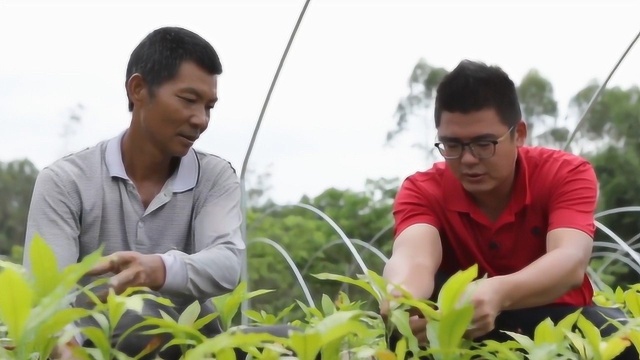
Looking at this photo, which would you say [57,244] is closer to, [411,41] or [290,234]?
[411,41]

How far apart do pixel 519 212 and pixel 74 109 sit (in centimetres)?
314

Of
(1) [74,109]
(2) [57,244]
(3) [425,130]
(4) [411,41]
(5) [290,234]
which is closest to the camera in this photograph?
(2) [57,244]

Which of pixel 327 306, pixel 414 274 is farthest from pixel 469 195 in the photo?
pixel 327 306

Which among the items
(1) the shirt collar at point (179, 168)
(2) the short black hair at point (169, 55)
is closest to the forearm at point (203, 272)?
(1) the shirt collar at point (179, 168)

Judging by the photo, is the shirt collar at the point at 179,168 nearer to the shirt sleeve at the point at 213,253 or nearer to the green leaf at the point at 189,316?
the shirt sleeve at the point at 213,253

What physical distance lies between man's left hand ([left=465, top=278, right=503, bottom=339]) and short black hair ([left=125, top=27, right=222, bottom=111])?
88 centimetres

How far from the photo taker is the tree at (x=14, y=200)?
5.27m

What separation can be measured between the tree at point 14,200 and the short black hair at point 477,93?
345cm

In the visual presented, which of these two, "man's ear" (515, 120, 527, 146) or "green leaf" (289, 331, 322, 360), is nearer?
"green leaf" (289, 331, 322, 360)

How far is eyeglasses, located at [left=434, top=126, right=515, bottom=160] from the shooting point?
222 cm

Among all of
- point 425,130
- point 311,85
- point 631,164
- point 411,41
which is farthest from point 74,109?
point 631,164

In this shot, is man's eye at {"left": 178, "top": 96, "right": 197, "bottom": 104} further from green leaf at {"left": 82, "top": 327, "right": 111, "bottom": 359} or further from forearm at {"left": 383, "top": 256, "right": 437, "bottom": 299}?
green leaf at {"left": 82, "top": 327, "right": 111, "bottom": 359}

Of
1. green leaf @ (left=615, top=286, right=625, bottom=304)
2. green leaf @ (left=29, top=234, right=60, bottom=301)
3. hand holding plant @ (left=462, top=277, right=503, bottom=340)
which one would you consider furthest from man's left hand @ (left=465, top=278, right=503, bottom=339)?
green leaf @ (left=615, top=286, right=625, bottom=304)

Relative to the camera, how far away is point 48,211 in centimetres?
214
